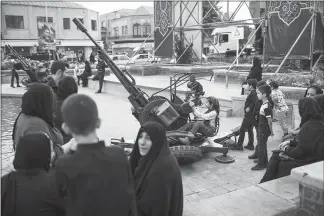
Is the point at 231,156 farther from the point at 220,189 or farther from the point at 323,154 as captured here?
the point at 323,154

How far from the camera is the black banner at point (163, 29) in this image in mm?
18750

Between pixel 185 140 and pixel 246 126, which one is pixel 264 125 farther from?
pixel 185 140

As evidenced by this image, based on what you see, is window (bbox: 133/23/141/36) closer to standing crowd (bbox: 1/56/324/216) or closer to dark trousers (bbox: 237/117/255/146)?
dark trousers (bbox: 237/117/255/146)

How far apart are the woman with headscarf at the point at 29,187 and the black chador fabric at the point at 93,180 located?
120mm

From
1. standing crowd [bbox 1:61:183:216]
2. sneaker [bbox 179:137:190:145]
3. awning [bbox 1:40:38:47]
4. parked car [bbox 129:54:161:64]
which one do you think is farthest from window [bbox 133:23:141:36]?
standing crowd [bbox 1:61:183:216]

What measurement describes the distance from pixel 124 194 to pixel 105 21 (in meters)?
64.7

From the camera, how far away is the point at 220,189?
14.1ft

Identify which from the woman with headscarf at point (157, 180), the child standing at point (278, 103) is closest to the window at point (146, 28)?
the child standing at point (278, 103)

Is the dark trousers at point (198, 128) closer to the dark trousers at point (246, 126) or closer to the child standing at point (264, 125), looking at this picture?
the dark trousers at point (246, 126)

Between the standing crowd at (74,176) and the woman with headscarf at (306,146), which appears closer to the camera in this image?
the standing crowd at (74,176)

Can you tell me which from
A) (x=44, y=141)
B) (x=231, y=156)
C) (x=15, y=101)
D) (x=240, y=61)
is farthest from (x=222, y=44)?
(x=44, y=141)

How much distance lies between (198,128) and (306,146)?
200 cm

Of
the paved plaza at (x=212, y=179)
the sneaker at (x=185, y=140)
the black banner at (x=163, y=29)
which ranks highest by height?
the black banner at (x=163, y=29)

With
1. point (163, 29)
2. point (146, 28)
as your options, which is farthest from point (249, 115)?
point (146, 28)
